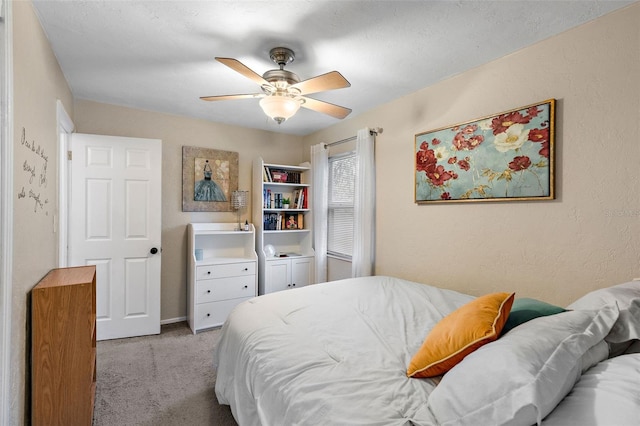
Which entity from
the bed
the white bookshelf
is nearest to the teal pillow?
the bed

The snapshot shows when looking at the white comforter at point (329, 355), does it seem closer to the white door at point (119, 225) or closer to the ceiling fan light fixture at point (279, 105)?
the ceiling fan light fixture at point (279, 105)

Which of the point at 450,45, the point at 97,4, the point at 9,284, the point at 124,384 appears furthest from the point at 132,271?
the point at 450,45

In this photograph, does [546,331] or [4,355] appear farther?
[4,355]

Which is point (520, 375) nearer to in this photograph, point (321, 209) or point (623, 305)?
point (623, 305)

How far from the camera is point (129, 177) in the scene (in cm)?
312

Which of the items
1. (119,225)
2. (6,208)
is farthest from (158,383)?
(6,208)

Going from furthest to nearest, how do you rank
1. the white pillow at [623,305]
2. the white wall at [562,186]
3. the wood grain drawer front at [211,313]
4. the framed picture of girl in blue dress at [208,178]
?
the framed picture of girl in blue dress at [208,178] → the wood grain drawer front at [211,313] → the white wall at [562,186] → the white pillow at [623,305]

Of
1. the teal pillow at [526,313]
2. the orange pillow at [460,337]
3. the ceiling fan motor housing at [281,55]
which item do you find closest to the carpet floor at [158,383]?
the orange pillow at [460,337]

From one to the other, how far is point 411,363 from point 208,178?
318cm

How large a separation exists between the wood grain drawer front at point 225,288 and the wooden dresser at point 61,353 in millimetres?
1682

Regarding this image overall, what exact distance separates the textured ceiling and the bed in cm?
152

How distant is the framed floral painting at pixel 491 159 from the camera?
6.43 feet

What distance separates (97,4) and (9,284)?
4.88ft

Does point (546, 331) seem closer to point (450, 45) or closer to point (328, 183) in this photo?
point (450, 45)
